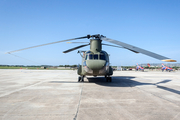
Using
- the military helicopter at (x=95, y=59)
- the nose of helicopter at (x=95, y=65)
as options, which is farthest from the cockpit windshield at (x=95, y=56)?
the nose of helicopter at (x=95, y=65)

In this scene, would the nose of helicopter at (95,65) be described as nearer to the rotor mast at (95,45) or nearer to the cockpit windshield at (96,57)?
the cockpit windshield at (96,57)

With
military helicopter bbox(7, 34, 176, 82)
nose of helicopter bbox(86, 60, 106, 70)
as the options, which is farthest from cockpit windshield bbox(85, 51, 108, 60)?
nose of helicopter bbox(86, 60, 106, 70)

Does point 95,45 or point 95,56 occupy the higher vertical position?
point 95,45

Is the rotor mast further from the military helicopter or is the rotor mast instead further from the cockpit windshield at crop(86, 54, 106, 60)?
the cockpit windshield at crop(86, 54, 106, 60)

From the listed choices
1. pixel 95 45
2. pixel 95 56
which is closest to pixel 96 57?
pixel 95 56

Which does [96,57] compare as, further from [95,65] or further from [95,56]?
[95,65]

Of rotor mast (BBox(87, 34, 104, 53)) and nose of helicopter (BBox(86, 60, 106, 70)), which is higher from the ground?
rotor mast (BBox(87, 34, 104, 53))

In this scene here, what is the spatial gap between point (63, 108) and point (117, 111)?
2.02 m

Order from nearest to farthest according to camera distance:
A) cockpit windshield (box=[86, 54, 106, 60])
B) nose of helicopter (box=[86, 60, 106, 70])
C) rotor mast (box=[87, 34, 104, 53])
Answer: nose of helicopter (box=[86, 60, 106, 70])
cockpit windshield (box=[86, 54, 106, 60])
rotor mast (box=[87, 34, 104, 53])

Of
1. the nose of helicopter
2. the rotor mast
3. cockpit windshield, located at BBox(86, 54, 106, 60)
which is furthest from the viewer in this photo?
the rotor mast

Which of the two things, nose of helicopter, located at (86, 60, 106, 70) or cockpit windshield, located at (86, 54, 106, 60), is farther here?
cockpit windshield, located at (86, 54, 106, 60)

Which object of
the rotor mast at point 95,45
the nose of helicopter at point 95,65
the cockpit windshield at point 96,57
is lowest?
the nose of helicopter at point 95,65

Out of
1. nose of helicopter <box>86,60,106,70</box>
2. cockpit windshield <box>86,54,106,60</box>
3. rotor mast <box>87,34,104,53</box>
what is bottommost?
nose of helicopter <box>86,60,106,70</box>

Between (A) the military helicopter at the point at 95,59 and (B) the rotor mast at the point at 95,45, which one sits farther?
(B) the rotor mast at the point at 95,45
